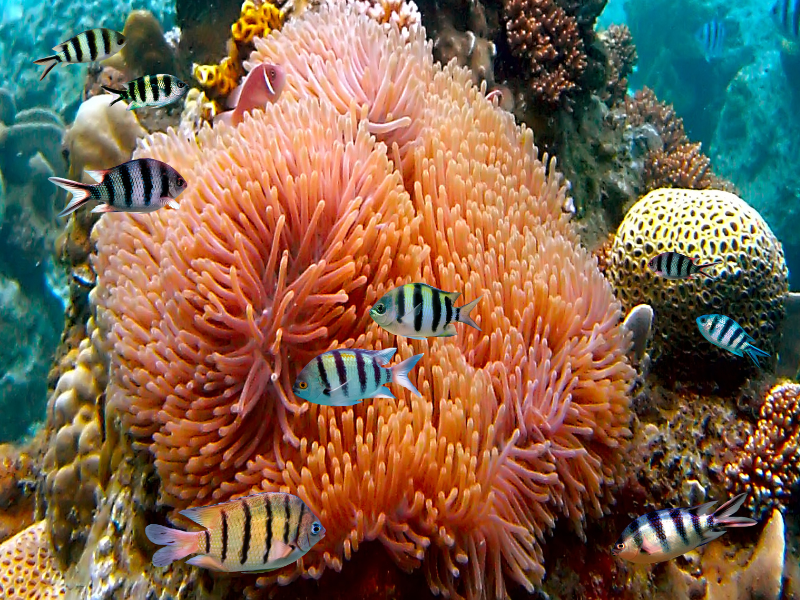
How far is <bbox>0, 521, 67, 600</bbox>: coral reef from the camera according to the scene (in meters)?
3.76

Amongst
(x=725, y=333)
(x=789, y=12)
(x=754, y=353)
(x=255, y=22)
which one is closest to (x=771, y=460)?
(x=754, y=353)

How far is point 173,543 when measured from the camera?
177 cm

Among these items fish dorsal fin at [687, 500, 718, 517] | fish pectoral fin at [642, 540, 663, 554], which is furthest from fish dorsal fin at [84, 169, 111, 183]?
fish dorsal fin at [687, 500, 718, 517]

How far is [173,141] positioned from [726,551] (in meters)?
4.27

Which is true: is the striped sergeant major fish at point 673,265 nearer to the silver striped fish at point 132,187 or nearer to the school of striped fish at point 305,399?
the school of striped fish at point 305,399

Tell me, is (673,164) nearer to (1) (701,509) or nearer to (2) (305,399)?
(1) (701,509)

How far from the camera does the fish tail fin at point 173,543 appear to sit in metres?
1.71

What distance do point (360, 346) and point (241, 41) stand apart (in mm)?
3926

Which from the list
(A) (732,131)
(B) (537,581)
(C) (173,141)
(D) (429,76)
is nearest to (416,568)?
(B) (537,581)

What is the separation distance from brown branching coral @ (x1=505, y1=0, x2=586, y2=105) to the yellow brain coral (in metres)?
1.75

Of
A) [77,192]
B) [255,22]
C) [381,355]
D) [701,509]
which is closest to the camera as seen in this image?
[381,355]

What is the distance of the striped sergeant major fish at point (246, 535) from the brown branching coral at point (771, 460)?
3.16 meters

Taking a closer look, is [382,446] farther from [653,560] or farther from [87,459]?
[87,459]

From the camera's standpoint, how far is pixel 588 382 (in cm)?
266
